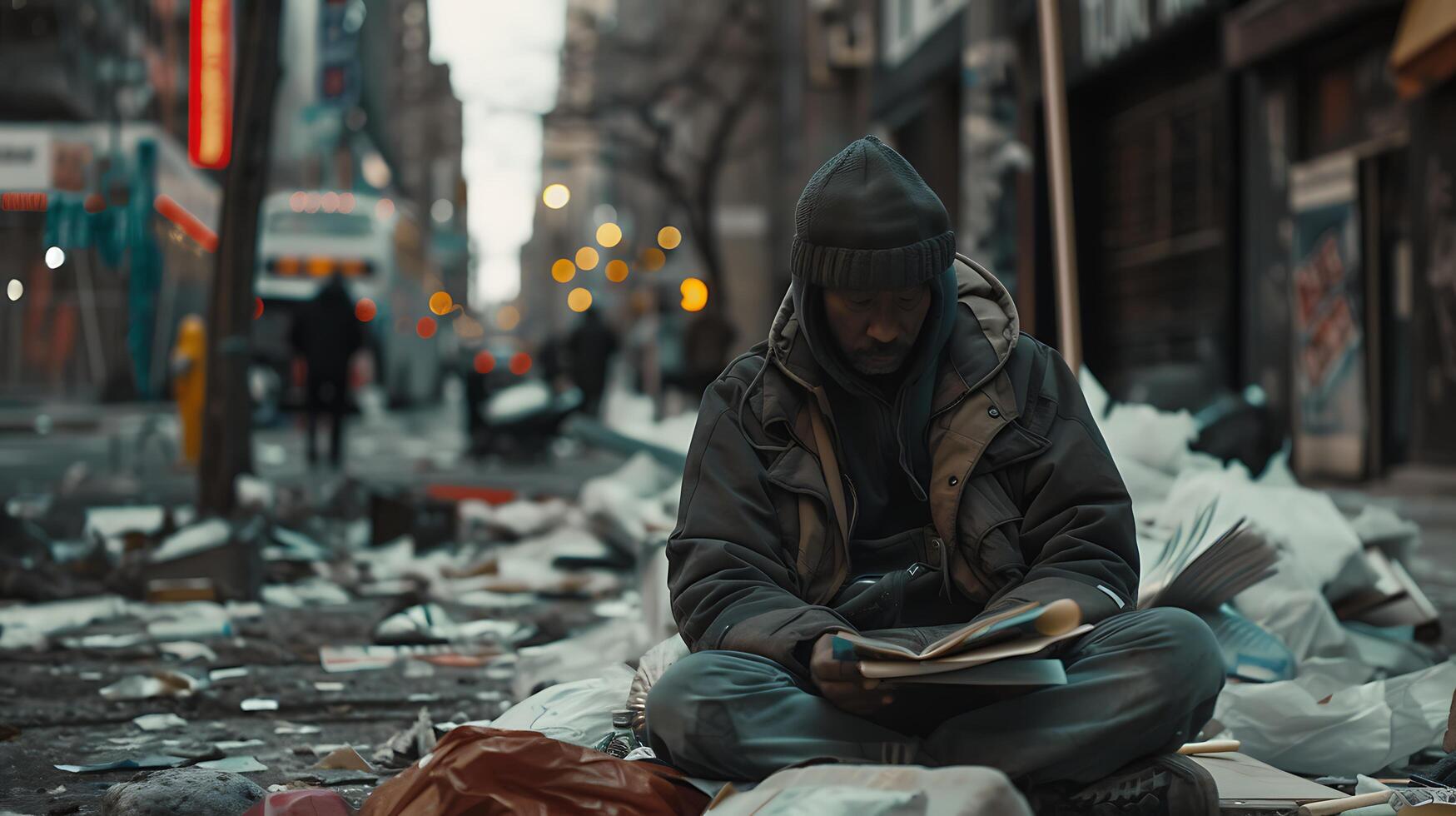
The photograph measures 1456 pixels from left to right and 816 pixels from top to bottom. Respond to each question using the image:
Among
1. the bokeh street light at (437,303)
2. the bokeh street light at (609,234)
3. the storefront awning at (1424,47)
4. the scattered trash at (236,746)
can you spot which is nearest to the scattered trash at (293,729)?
the scattered trash at (236,746)

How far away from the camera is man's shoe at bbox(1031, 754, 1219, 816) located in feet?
9.53

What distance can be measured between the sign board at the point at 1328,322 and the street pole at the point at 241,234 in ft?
26.7

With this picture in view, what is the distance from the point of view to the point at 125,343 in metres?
25.8

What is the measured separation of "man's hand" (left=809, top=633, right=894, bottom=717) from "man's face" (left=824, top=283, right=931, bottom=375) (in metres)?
0.53

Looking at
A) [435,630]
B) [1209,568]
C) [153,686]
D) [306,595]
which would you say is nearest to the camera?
[1209,568]

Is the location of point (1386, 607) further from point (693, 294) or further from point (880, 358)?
point (693, 294)

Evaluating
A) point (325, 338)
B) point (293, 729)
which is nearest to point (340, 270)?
point (325, 338)

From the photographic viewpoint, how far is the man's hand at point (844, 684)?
280 centimetres

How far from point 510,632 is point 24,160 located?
10.0 m

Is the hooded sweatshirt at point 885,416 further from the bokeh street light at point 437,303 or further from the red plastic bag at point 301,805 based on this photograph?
the bokeh street light at point 437,303

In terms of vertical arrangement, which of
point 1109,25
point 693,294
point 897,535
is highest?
point 1109,25

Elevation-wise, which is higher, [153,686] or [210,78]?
[210,78]

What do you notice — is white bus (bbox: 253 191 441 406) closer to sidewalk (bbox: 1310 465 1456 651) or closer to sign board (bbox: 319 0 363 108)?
sign board (bbox: 319 0 363 108)

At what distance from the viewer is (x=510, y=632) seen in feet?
20.8
